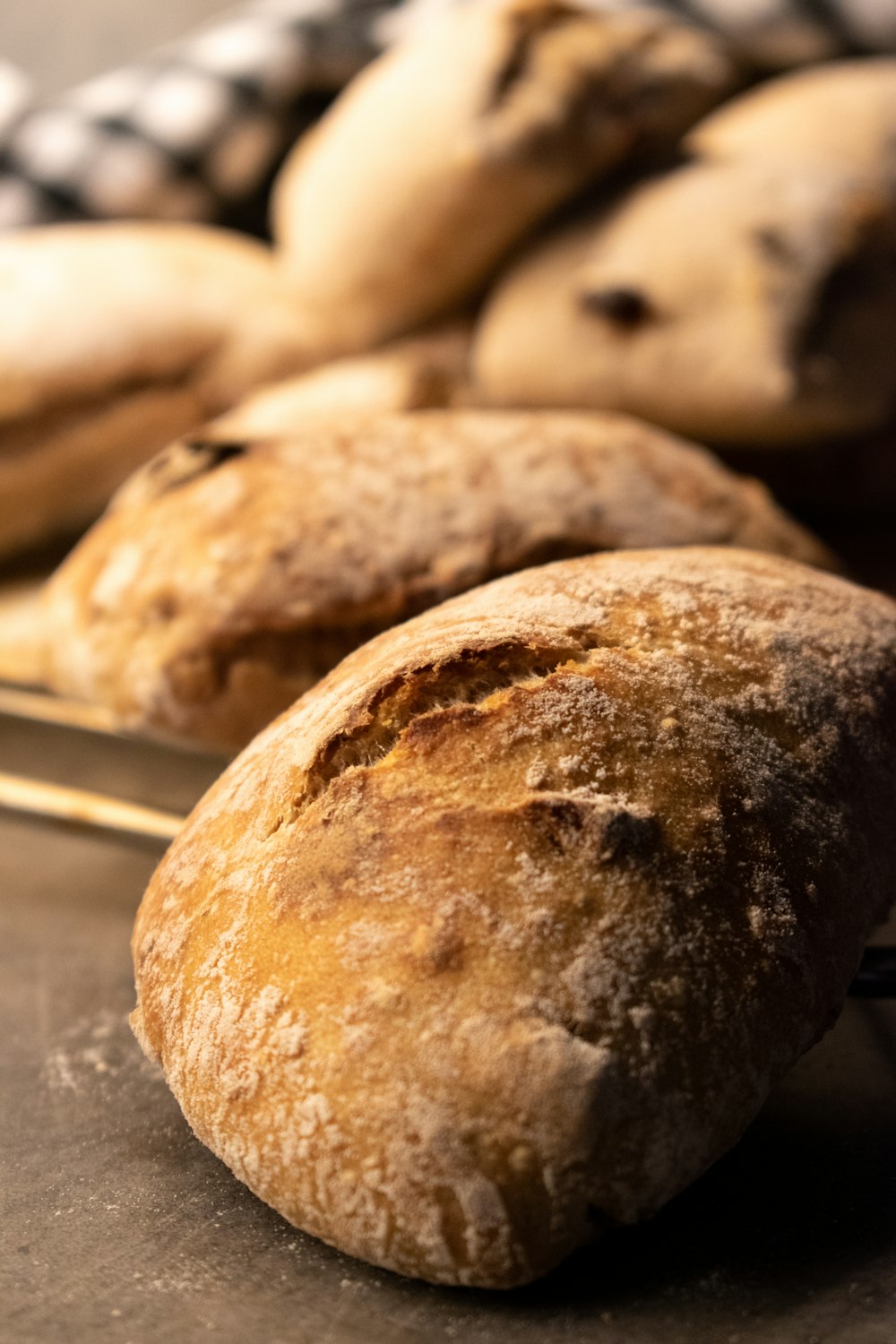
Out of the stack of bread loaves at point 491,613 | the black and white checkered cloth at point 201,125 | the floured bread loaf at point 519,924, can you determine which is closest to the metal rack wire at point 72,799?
the stack of bread loaves at point 491,613

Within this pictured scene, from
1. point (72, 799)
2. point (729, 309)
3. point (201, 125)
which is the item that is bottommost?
point (72, 799)

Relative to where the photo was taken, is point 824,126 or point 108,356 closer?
point 824,126

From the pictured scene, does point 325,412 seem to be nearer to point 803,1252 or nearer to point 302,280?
point 302,280

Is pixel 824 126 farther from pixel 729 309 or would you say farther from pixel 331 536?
pixel 331 536

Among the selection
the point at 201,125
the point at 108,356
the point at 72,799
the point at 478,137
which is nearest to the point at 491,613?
the point at 72,799

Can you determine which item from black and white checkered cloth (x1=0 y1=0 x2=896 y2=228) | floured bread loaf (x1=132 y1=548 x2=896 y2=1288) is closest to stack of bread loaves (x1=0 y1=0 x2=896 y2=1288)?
floured bread loaf (x1=132 y1=548 x2=896 y2=1288)

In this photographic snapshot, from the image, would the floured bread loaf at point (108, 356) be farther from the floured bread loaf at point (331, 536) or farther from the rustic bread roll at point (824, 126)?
the rustic bread roll at point (824, 126)
